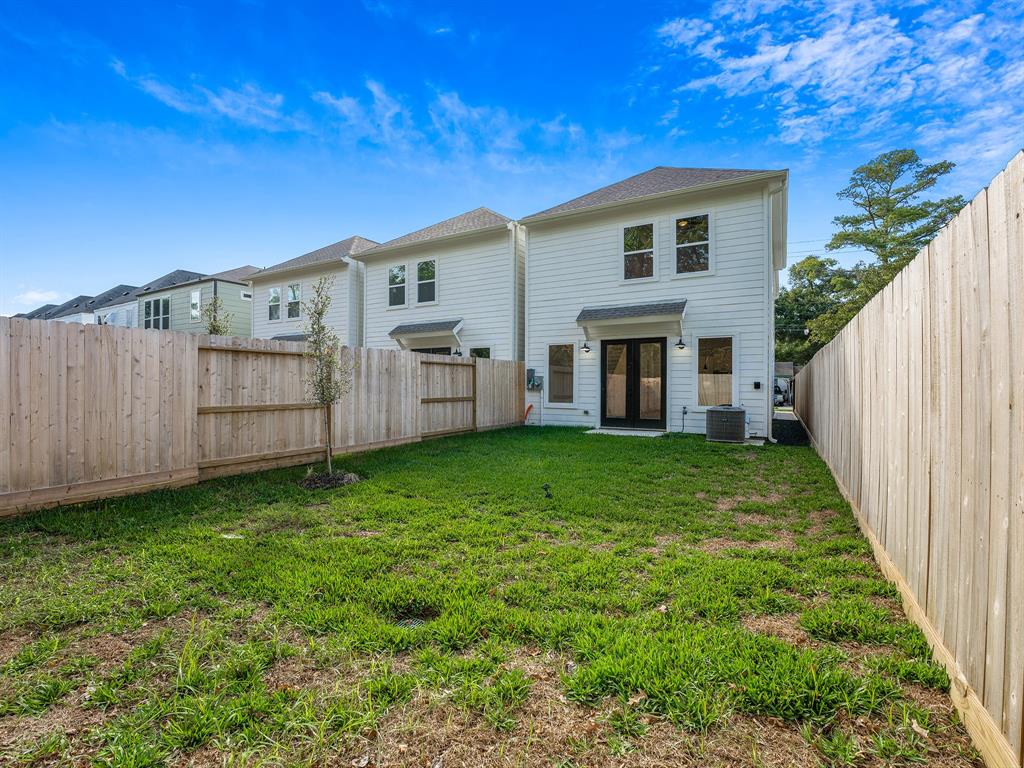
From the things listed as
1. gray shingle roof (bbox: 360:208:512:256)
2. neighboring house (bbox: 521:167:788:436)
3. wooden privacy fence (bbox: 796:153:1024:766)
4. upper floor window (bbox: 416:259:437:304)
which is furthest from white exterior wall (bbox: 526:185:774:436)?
wooden privacy fence (bbox: 796:153:1024:766)

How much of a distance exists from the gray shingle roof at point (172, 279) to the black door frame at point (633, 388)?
805 inches

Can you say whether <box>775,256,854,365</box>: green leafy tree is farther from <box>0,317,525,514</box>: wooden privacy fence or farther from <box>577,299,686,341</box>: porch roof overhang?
<box>0,317,525,514</box>: wooden privacy fence

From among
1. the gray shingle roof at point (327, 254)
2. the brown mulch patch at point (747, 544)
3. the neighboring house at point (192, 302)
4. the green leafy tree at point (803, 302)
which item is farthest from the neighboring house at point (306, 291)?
the green leafy tree at point (803, 302)

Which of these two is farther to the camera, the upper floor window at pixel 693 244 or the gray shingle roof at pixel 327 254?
the gray shingle roof at pixel 327 254

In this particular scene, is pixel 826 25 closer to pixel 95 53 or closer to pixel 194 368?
pixel 194 368

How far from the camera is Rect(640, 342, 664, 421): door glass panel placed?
35.4 ft

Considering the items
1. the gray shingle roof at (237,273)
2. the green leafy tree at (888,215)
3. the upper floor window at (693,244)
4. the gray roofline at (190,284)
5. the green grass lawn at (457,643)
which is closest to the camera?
the green grass lawn at (457,643)

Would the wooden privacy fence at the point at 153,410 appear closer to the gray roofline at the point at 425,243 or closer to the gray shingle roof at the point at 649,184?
the gray roofline at the point at 425,243

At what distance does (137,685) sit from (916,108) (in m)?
18.9

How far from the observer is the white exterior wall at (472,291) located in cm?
1277

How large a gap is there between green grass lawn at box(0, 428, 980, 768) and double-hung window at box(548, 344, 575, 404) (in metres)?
7.60

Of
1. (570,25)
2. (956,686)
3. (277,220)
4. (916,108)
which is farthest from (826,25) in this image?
(277,220)

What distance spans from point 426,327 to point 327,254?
20.0 ft

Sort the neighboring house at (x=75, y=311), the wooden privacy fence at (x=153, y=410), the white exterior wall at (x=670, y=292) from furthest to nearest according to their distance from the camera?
the neighboring house at (x=75, y=311), the white exterior wall at (x=670, y=292), the wooden privacy fence at (x=153, y=410)
